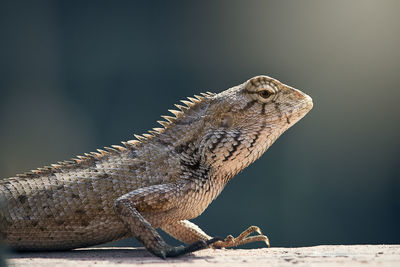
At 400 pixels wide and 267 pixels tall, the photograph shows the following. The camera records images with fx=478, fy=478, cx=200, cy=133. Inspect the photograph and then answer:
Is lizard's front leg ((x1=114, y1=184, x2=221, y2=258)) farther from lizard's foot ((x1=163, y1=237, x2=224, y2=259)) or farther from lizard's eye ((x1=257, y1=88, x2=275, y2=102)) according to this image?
lizard's eye ((x1=257, y1=88, x2=275, y2=102))

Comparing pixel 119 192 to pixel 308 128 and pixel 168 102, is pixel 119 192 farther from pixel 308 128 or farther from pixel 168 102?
pixel 308 128

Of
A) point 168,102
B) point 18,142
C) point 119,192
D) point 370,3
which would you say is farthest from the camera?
point 168,102

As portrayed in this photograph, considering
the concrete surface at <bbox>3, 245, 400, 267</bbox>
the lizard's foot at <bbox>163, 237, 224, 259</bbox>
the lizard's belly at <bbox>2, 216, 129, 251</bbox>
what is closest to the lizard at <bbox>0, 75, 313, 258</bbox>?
the lizard's belly at <bbox>2, 216, 129, 251</bbox>

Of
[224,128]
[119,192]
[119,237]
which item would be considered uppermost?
[224,128]

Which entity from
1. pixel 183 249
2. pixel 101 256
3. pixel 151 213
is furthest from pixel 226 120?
pixel 101 256

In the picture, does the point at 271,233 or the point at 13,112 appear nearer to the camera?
the point at 13,112

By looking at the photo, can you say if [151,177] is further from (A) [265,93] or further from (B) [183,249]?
(A) [265,93]

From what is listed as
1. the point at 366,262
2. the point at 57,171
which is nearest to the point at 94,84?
the point at 57,171
